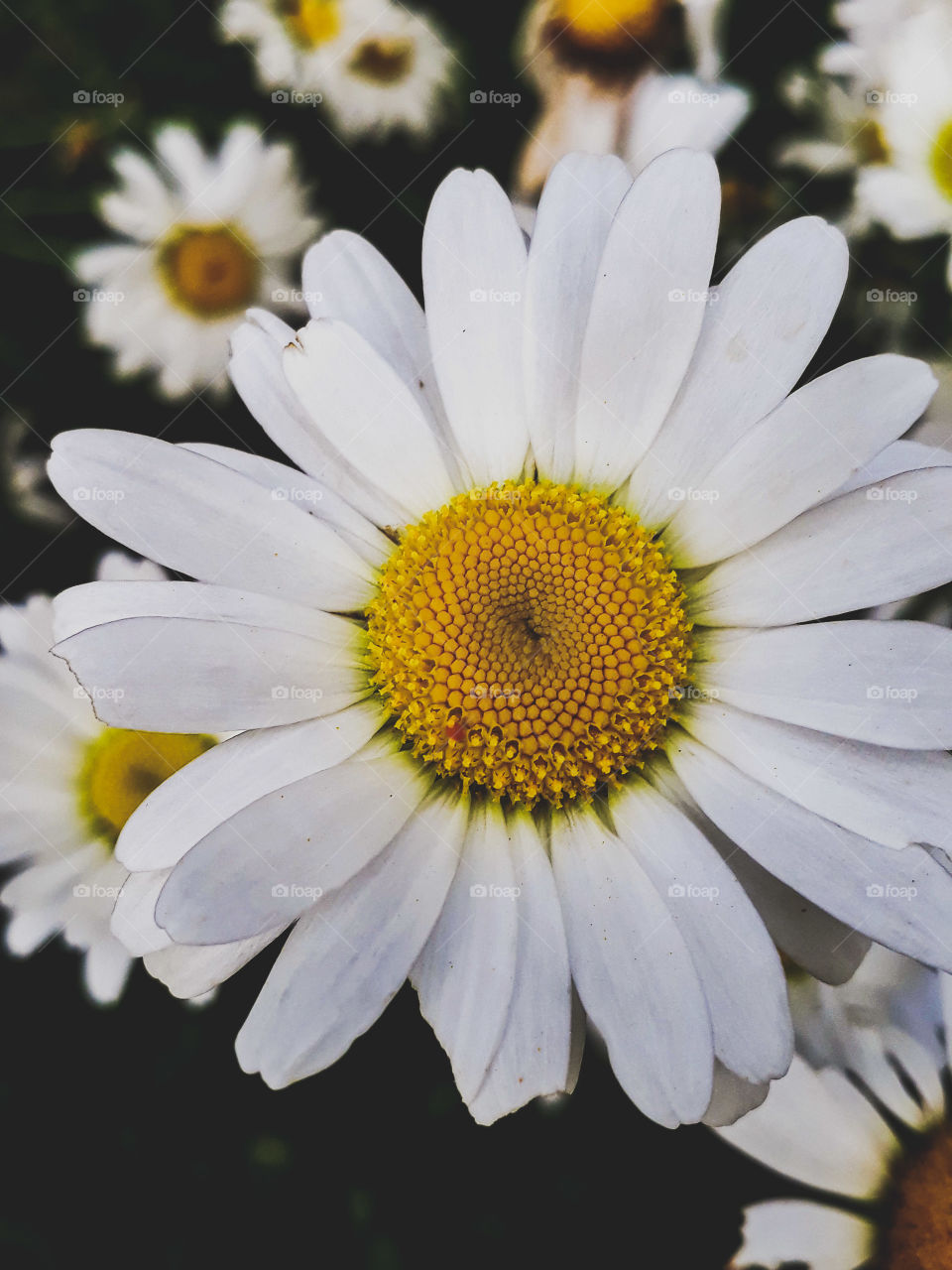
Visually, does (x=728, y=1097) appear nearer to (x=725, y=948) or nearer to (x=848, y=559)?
(x=725, y=948)

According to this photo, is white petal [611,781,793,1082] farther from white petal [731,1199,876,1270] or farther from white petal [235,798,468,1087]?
white petal [731,1199,876,1270]

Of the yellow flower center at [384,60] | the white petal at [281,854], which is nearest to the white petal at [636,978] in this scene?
the white petal at [281,854]

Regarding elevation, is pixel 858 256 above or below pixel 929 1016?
above

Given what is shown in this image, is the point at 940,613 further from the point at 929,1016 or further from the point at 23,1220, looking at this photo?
the point at 23,1220

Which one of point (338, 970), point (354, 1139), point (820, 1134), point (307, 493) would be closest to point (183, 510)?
point (307, 493)

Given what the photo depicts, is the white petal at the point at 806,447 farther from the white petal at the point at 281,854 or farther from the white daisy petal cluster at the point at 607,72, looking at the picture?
the white daisy petal cluster at the point at 607,72

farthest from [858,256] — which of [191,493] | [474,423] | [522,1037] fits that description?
[522,1037]
